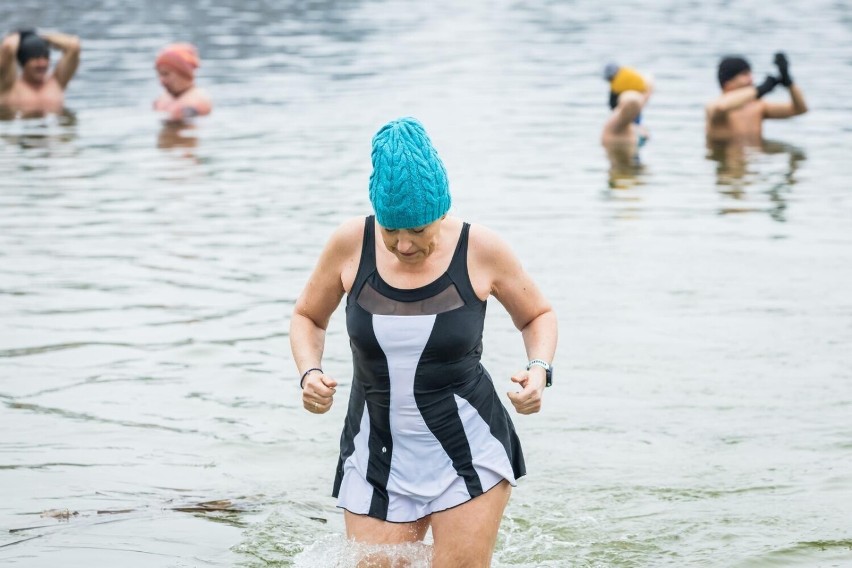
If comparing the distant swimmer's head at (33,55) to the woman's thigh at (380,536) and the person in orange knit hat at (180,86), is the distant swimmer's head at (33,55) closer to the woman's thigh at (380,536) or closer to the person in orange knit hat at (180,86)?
the person in orange knit hat at (180,86)

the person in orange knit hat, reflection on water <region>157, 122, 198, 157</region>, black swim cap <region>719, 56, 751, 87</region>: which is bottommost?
reflection on water <region>157, 122, 198, 157</region>

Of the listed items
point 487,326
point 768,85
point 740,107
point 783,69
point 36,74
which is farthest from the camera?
point 36,74

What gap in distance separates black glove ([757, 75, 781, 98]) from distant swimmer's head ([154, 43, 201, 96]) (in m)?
7.94

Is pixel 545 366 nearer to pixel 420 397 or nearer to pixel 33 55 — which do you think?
pixel 420 397

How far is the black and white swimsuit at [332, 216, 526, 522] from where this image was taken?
507cm

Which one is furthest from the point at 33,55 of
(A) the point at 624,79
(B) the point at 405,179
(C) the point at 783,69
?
(B) the point at 405,179

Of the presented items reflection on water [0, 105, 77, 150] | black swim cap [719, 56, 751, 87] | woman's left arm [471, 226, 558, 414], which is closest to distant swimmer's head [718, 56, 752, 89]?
black swim cap [719, 56, 751, 87]

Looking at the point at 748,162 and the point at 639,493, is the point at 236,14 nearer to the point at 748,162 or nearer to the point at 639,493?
the point at 748,162

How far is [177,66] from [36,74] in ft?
8.41

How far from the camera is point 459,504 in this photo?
16.7 ft

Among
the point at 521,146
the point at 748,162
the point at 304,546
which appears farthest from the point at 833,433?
the point at 521,146

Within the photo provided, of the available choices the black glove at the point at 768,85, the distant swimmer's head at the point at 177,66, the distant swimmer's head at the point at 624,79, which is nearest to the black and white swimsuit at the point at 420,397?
Answer: the distant swimmer's head at the point at 624,79

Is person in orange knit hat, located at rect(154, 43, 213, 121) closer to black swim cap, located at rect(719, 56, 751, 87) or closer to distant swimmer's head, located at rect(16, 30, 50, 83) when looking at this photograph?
distant swimmer's head, located at rect(16, 30, 50, 83)

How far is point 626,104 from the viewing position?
17.6 metres
